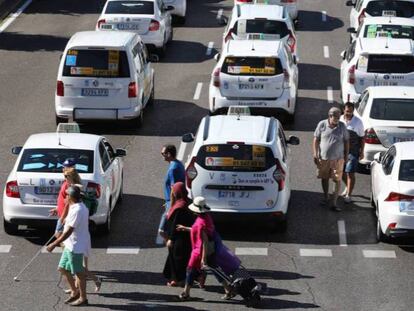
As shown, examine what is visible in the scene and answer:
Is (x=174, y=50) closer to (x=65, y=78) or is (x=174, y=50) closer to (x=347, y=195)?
(x=65, y=78)

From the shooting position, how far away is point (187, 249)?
2044 centimetres

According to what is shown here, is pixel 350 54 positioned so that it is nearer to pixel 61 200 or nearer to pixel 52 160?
pixel 52 160

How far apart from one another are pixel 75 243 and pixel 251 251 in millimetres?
3900

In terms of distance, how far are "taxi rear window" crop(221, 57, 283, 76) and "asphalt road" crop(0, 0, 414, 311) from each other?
1.41 m

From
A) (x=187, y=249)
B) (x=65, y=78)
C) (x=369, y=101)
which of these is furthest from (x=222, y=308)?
(x=65, y=78)

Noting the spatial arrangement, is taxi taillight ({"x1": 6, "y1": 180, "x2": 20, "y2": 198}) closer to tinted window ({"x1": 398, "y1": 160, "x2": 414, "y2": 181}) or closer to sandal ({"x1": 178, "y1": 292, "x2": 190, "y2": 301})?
sandal ({"x1": 178, "y1": 292, "x2": 190, "y2": 301})

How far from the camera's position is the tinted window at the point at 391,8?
132ft

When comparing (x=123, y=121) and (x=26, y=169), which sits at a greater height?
(x=26, y=169)

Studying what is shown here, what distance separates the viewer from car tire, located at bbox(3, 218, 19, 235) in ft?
→ 74.8

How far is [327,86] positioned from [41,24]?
11.1 metres

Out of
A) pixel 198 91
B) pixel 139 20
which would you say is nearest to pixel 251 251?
pixel 198 91

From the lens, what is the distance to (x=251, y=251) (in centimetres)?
2241

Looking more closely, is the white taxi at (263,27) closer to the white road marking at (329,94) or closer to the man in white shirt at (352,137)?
the white road marking at (329,94)

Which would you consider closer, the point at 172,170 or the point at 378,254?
the point at 172,170
